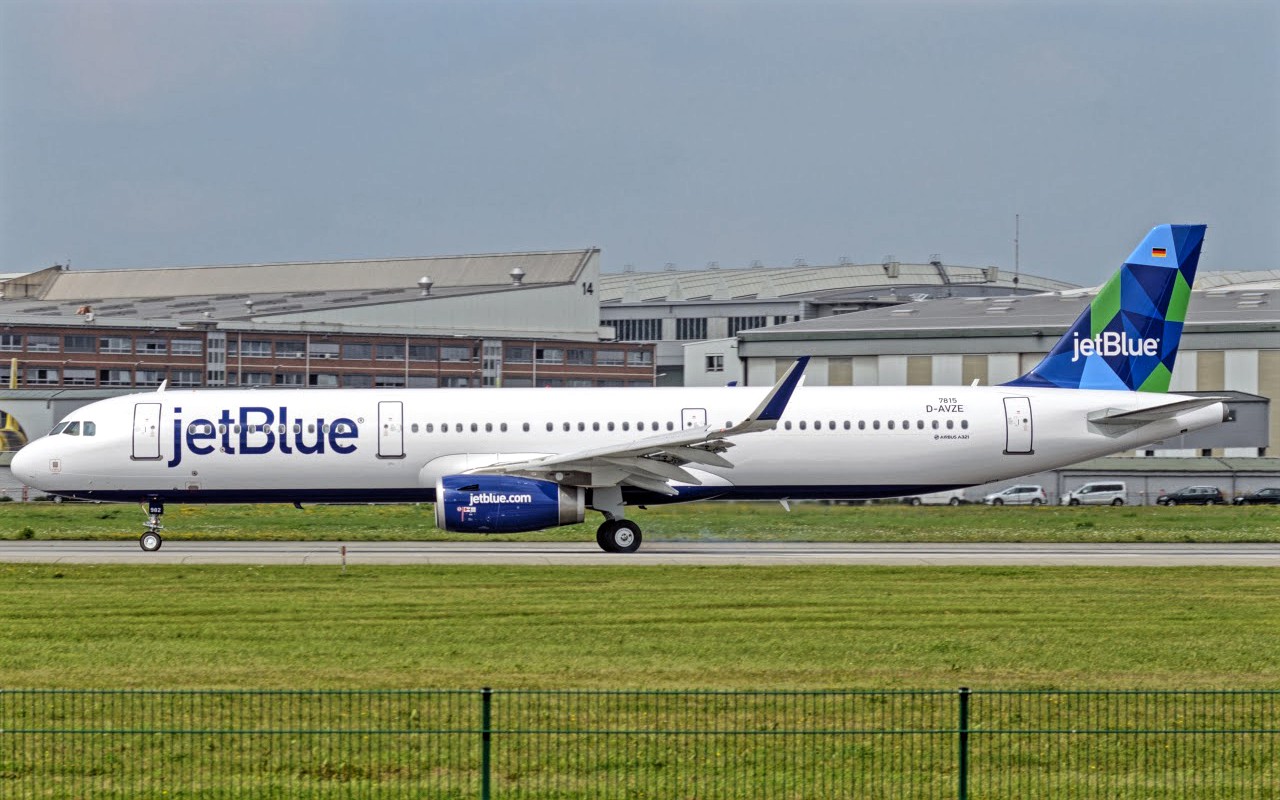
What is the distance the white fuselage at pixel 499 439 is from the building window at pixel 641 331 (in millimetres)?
89216

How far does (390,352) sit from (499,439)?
64.9m

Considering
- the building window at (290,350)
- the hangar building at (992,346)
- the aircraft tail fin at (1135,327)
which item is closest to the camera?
the aircraft tail fin at (1135,327)

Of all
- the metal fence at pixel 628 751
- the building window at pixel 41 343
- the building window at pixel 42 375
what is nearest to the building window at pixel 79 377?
the building window at pixel 42 375

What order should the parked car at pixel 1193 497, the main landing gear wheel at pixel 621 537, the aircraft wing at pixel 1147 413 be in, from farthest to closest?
the parked car at pixel 1193 497 → the aircraft wing at pixel 1147 413 → the main landing gear wheel at pixel 621 537

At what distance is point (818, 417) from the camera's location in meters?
38.1

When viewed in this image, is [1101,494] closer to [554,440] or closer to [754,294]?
[554,440]

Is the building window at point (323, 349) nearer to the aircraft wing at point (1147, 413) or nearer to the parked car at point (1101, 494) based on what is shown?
the parked car at point (1101, 494)

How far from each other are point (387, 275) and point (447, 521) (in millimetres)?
92692

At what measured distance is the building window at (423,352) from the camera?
10106 cm

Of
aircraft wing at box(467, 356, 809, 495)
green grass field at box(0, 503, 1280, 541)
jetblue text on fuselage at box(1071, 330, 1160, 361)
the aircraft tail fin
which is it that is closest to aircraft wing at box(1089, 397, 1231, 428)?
the aircraft tail fin

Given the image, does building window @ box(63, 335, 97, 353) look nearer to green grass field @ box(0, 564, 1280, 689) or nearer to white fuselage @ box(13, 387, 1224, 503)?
white fuselage @ box(13, 387, 1224, 503)

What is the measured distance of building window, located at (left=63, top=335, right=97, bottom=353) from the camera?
98688mm

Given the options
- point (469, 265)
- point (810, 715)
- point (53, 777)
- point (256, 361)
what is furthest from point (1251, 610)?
point (469, 265)

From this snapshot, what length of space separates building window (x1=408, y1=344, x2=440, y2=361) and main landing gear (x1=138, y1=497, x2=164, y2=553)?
6308 centimetres
